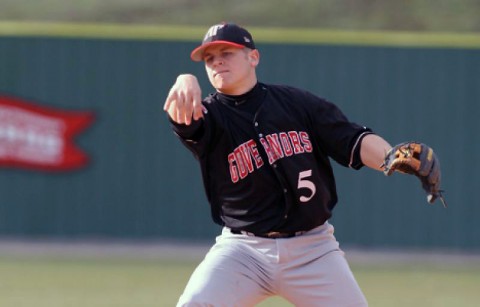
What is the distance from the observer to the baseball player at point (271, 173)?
5.79 metres

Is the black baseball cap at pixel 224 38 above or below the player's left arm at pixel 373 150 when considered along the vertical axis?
above

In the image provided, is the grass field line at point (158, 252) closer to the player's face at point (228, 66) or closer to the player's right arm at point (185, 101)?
the player's face at point (228, 66)

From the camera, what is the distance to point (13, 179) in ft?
41.9

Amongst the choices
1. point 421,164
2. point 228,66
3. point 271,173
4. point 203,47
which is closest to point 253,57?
point 228,66

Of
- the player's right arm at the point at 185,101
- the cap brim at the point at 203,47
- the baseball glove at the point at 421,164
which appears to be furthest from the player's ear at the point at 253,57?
the baseball glove at the point at 421,164

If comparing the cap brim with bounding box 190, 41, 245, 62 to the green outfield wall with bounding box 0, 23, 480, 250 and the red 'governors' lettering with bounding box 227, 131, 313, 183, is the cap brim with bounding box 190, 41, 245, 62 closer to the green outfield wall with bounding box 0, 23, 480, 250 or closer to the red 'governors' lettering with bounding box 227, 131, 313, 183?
the red 'governors' lettering with bounding box 227, 131, 313, 183

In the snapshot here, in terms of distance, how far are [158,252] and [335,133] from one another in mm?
6751

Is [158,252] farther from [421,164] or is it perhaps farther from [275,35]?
[421,164]

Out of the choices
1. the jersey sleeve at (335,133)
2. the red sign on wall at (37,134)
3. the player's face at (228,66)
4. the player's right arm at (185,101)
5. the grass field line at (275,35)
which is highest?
the grass field line at (275,35)

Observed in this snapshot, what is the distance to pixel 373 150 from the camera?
5840 millimetres

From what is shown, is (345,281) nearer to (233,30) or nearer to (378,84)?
(233,30)

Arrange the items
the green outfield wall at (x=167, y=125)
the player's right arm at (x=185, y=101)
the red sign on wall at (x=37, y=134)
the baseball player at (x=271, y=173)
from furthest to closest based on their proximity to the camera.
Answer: the red sign on wall at (x=37, y=134) < the green outfield wall at (x=167, y=125) < the baseball player at (x=271, y=173) < the player's right arm at (x=185, y=101)

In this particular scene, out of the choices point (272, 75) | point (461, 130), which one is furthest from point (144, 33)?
point (461, 130)

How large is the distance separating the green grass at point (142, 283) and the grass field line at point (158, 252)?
0.90 ft
